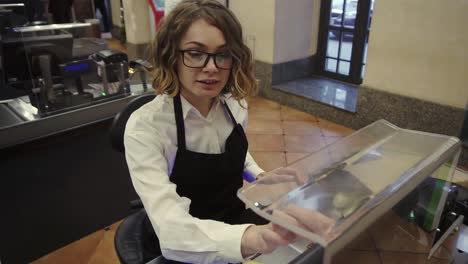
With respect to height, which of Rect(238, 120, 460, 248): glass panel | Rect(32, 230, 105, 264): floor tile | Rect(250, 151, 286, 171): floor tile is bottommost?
Rect(32, 230, 105, 264): floor tile

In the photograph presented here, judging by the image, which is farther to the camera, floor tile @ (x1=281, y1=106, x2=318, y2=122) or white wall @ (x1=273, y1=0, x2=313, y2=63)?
white wall @ (x1=273, y1=0, x2=313, y2=63)

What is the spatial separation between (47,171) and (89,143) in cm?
24

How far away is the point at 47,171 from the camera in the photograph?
71.6 inches

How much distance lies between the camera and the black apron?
1.02 m

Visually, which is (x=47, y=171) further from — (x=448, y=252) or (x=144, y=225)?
(x=448, y=252)

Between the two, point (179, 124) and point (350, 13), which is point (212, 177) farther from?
point (350, 13)

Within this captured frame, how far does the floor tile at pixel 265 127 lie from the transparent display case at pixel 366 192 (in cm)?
229

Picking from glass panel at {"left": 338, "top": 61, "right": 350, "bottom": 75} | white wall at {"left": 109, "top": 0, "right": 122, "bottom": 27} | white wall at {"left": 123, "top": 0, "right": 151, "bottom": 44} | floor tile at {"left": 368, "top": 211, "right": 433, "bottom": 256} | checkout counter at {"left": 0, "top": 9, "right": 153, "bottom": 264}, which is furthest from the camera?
white wall at {"left": 109, "top": 0, "right": 122, "bottom": 27}

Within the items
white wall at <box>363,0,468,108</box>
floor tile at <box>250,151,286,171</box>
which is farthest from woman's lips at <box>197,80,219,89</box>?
white wall at <box>363,0,468,108</box>

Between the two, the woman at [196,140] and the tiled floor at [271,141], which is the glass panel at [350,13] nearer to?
the tiled floor at [271,141]

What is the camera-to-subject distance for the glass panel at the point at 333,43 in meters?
3.85

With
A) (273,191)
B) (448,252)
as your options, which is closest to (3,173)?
(273,191)

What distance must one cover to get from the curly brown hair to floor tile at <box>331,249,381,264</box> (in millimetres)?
593

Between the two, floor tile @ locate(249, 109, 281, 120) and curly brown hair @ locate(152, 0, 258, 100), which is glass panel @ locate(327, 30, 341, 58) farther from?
curly brown hair @ locate(152, 0, 258, 100)
